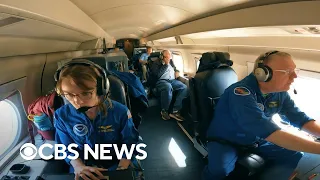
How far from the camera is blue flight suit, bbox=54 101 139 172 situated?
5.64 ft

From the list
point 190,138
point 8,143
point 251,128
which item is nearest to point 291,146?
point 251,128

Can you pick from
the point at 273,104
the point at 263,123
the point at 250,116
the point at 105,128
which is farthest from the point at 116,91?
the point at 273,104

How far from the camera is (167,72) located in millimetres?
6230

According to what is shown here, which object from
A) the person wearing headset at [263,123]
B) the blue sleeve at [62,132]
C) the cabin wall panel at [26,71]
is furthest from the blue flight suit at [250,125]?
the cabin wall panel at [26,71]

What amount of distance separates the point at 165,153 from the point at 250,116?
218 centimetres

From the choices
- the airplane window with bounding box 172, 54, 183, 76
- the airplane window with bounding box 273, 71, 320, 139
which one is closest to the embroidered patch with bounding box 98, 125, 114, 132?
the airplane window with bounding box 273, 71, 320, 139

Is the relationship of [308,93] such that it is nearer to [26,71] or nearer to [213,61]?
[213,61]

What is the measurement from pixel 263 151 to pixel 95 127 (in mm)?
1641

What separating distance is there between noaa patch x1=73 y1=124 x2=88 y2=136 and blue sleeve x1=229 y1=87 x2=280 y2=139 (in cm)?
130

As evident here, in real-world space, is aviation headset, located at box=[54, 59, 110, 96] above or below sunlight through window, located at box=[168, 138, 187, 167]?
above

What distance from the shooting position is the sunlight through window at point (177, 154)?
11.3ft

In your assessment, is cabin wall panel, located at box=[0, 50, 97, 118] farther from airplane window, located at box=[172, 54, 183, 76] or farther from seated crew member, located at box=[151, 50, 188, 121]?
airplane window, located at box=[172, 54, 183, 76]

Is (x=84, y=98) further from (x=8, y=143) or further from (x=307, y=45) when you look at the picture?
(x=307, y=45)

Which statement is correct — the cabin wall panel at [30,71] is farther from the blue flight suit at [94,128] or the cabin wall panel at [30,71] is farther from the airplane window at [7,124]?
the blue flight suit at [94,128]
